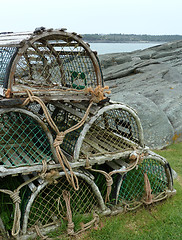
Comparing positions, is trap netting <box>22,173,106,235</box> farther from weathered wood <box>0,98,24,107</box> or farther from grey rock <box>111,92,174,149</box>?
A: grey rock <box>111,92,174,149</box>

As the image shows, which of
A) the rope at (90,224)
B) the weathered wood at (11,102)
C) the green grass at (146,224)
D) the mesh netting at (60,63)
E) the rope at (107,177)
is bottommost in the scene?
the green grass at (146,224)

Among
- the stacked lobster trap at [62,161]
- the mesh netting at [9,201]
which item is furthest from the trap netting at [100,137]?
the mesh netting at [9,201]

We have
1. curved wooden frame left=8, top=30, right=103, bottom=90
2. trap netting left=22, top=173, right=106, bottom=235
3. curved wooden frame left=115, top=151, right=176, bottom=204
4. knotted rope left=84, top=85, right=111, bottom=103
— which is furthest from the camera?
curved wooden frame left=115, top=151, right=176, bottom=204

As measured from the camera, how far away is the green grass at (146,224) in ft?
9.48

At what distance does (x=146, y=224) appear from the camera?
3.10 meters

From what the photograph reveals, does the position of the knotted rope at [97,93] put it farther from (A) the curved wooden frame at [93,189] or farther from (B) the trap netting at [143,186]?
(B) the trap netting at [143,186]

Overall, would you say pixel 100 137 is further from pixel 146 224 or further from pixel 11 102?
pixel 11 102

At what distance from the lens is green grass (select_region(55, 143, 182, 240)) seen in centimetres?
289

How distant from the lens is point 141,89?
854cm

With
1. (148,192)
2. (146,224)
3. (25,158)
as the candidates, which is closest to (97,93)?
(25,158)

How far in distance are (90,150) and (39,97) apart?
1.15 meters

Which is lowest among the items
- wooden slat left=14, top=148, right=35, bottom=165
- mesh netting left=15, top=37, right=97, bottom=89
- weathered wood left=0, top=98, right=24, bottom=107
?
wooden slat left=14, top=148, right=35, bottom=165

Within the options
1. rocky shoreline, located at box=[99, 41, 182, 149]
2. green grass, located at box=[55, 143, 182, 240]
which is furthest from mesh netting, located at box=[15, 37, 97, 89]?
rocky shoreline, located at box=[99, 41, 182, 149]

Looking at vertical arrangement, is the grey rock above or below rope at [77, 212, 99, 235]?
above
